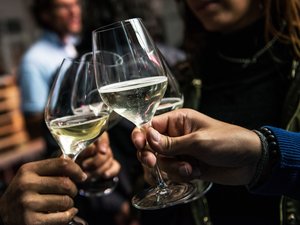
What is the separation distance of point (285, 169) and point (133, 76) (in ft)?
0.96

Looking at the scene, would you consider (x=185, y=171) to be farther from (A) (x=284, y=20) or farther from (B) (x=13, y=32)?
(B) (x=13, y=32)

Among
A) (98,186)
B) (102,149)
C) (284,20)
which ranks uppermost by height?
(284,20)

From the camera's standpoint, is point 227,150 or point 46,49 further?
point 46,49

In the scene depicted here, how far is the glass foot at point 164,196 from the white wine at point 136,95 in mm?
150

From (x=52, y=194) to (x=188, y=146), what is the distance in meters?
0.25

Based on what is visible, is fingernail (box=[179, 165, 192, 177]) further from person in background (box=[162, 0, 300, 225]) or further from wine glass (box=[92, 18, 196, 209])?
person in background (box=[162, 0, 300, 225])

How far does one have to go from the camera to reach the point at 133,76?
732mm

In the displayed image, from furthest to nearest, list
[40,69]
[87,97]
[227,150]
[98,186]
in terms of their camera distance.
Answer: [40,69] < [98,186] < [87,97] < [227,150]

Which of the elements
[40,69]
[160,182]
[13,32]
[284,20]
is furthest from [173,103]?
[13,32]

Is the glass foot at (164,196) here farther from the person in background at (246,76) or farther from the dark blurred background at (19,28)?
the dark blurred background at (19,28)

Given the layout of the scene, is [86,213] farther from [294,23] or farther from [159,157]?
[294,23]

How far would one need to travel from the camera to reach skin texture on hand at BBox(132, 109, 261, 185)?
0.68 meters

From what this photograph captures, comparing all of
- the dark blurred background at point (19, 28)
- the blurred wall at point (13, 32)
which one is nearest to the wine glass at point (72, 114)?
the dark blurred background at point (19, 28)

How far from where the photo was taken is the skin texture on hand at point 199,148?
679 mm
